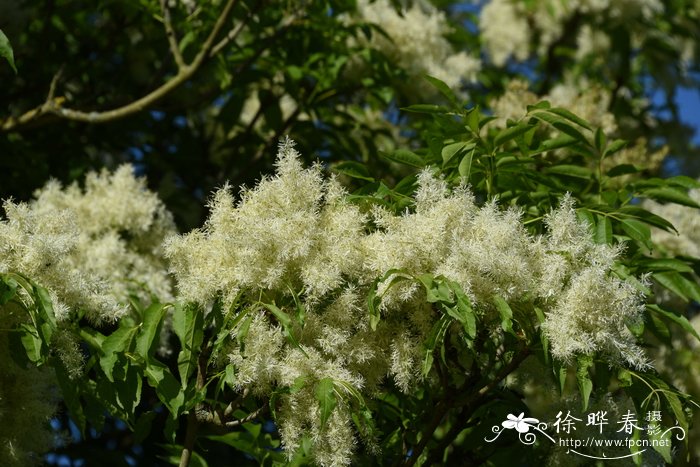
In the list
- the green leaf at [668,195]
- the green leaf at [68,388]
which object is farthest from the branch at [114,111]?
the green leaf at [668,195]

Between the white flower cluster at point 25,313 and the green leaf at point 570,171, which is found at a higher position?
the green leaf at point 570,171

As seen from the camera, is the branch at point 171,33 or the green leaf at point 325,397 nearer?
the green leaf at point 325,397

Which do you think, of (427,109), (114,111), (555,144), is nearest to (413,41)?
(114,111)

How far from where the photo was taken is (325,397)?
7.42ft

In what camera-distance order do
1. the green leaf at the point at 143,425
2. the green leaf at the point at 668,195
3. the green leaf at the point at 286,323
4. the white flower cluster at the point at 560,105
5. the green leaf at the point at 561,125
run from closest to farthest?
the green leaf at the point at 286,323 → the green leaf at the point at 143,425 → the green leaf at the point at 561,125 → the green leaf at the point at 668,195 → the white flower cluster at the point at 560,105

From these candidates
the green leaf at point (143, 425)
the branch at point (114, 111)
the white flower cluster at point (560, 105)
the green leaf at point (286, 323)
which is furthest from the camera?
the white flower cluster at point (560, 105)

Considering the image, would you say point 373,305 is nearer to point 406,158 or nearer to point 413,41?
point 406,158

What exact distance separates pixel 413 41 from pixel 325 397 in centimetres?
322

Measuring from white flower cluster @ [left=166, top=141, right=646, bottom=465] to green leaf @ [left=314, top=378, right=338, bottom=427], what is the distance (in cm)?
6

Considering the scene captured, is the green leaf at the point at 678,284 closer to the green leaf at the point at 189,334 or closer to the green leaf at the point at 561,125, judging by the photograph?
the green leaf at the point at 561,125

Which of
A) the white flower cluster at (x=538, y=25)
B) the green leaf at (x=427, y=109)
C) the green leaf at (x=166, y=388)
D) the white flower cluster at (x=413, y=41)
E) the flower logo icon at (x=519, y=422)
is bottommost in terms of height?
the green leaf at (x=166, y=388)

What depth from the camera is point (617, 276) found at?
2.54 m

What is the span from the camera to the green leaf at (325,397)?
2.23 metres

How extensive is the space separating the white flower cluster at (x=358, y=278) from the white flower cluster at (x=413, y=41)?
266cm
